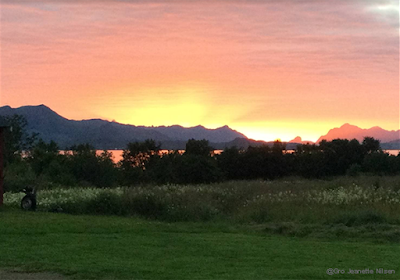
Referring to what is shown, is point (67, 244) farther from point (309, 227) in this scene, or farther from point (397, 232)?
point (397, 232)

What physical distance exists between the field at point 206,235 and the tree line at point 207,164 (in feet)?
52.2

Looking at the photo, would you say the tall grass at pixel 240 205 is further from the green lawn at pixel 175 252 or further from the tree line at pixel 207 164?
the tree line at pixel 207 164

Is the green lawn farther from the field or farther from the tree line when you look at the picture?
the tree line

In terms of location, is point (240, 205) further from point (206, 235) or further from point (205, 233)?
point (206, 235)

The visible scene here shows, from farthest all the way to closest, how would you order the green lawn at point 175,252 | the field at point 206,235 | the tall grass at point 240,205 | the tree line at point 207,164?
the tree line at point 207,164 → the tall grass at point 240,205 → the field at point 206,235 → the green lawn at point 175,252

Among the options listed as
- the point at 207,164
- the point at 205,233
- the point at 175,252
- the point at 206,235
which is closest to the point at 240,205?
the point at 205,233

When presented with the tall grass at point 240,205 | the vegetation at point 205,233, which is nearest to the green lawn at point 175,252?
the vegetation at point 205,233

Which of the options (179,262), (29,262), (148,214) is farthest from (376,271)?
(148,214)

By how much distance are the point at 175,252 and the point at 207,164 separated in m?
27.7

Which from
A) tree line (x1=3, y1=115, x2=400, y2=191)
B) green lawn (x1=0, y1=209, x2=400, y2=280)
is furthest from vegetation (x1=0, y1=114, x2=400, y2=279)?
tree line (x1=3, y1=115, x2=400, y2=191)

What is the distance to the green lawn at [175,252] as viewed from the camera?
28.3 feet

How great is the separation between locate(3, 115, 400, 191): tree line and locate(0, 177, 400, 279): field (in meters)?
15.9

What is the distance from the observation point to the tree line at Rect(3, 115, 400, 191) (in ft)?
126

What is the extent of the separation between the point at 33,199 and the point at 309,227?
34.9 feet
